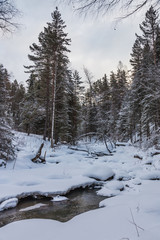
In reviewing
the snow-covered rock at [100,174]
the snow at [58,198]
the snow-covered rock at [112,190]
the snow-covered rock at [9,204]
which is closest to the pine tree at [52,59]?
the snow-covered rock at [100,174]

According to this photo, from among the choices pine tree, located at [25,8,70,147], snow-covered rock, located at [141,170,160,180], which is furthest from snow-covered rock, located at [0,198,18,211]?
pine tree, located at [25,8,70,147]

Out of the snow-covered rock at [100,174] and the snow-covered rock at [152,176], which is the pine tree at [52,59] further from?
the snow-covered rock at [152,176]

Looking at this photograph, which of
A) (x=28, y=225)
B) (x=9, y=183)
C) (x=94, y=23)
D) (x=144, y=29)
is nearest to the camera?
(x=28, y=225)

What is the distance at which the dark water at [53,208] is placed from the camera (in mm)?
3088

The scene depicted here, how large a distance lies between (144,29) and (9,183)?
53.2 feet

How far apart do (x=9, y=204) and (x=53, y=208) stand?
1.04m

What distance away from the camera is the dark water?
10.1 feet

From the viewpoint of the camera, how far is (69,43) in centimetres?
1516

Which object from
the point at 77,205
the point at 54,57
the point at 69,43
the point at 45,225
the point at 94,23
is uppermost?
the point at 69,43

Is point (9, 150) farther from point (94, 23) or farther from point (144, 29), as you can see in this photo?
point (144, 29)

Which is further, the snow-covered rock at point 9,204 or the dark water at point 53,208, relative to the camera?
the snow-covered rock at point 9,204

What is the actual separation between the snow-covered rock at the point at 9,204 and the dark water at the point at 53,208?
10 cm

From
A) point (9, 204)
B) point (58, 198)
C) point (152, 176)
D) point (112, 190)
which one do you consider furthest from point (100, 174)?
point (9, 204)

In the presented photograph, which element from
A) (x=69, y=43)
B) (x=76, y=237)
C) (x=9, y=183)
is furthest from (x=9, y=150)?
→ (x=69, y=43)
